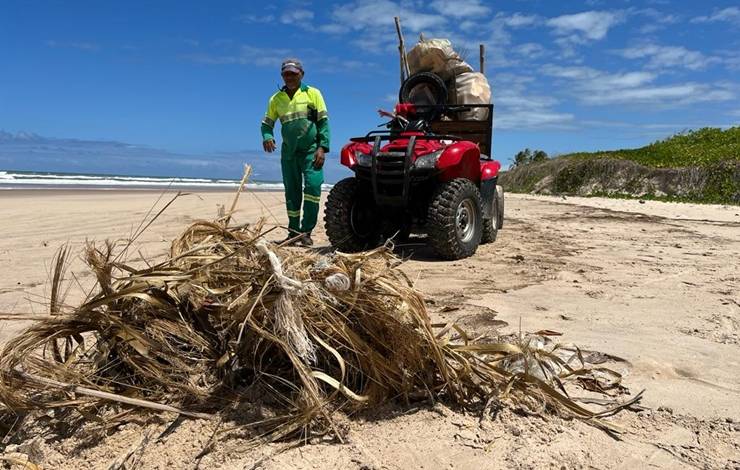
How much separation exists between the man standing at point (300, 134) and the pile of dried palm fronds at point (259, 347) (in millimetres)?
4030

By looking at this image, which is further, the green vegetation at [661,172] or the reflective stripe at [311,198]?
the green vegetation at [661,172]

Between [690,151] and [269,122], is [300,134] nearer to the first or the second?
[269,122]

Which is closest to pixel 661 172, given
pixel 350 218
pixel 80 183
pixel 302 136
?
pixel 302 136

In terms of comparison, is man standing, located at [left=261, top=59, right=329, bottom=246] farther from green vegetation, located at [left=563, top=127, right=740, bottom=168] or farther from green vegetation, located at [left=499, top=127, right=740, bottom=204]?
green vegetation, located at [left=563, top=127, right=740, bottom=168]

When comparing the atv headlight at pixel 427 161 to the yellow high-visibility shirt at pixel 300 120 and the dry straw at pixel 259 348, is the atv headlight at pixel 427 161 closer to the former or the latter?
the yellow high-visibility shirt at pixel 300 120

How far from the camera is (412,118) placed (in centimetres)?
659

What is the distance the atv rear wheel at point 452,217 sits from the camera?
4.78 meters

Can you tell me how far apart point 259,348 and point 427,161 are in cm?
342

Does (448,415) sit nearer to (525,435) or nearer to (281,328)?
(525,435)

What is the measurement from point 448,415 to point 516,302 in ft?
5.77

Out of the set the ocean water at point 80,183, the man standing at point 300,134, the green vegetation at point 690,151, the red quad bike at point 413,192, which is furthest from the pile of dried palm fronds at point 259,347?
the green vegetation at point 690,151

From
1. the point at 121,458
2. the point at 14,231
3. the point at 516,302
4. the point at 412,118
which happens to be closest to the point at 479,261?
the point at 516,302

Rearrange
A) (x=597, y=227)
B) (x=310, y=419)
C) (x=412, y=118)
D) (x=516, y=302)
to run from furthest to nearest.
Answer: (x=597, y=227), (x=412, y=118), (x=516, y=302), (x=310, y=419)

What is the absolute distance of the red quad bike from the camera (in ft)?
15.9
